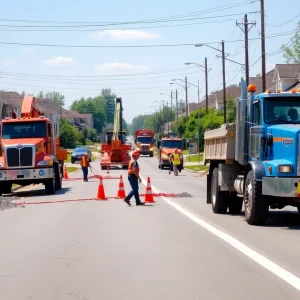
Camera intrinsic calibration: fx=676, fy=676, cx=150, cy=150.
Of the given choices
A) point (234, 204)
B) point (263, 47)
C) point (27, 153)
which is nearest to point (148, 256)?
point (234, 204)

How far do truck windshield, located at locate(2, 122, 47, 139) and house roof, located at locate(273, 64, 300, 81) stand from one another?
43.5 meters

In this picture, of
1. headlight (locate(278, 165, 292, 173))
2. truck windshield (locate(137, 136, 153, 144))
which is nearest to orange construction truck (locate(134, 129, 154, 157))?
truck windshield (locate(137, 136, 153, 144))

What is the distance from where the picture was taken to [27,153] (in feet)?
87.9

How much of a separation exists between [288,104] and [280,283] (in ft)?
23.7

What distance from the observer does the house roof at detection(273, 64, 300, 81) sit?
67381 millimetres

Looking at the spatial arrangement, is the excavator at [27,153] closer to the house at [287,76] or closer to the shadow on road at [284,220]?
the shadow on road at [284,220]

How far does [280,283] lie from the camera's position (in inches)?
348

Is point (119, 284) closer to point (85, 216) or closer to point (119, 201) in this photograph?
point (85, 216)

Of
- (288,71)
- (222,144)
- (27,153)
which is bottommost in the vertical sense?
(27,153)

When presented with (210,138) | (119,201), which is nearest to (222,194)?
(210,138)

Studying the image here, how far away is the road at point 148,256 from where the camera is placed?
8.56 meters

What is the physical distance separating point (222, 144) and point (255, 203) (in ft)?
10.5

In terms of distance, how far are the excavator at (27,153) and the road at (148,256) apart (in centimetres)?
793

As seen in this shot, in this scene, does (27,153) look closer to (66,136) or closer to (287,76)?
(287,76)
